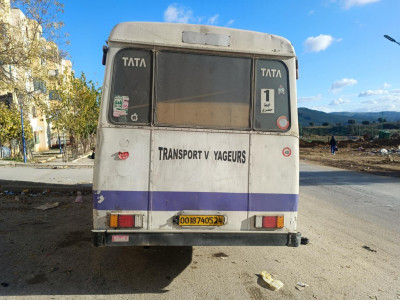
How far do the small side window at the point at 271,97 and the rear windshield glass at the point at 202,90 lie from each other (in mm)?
133

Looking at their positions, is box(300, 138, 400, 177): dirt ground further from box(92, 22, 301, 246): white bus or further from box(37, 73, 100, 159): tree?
box(37, 73, 100, 159): tree

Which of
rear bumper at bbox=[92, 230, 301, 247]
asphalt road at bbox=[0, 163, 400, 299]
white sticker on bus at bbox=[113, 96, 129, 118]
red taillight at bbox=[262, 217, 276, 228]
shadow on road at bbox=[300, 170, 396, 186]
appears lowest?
asphalt road at bbox=[0, 163, 400, 299]

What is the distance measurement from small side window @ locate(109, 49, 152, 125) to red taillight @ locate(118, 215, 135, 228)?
1.10m

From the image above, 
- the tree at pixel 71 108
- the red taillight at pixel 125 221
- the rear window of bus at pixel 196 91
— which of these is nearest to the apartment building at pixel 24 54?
the tree at pixel 71 108

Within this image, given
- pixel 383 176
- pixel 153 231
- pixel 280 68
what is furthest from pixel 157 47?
pixel 383 176

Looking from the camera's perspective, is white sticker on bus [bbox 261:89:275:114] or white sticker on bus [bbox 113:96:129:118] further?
white sticker on bus [bbox 261:89:275:114]

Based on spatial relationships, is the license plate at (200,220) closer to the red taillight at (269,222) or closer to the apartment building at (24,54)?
the red taillight at (269,222)

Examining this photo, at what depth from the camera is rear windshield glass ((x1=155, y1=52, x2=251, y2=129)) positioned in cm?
391

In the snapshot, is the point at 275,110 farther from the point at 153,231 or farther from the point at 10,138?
the point at 10,138

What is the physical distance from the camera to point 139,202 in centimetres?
382

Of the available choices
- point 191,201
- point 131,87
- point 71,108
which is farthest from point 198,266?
point 71,108

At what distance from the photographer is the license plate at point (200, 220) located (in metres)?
3.86

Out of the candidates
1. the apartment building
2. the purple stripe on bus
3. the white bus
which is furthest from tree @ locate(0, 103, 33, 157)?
the purple stripe on bus

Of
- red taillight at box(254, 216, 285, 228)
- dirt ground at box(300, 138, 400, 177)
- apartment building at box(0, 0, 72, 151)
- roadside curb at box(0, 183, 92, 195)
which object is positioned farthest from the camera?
dirt ground at box(300, 138, 400, 177)
